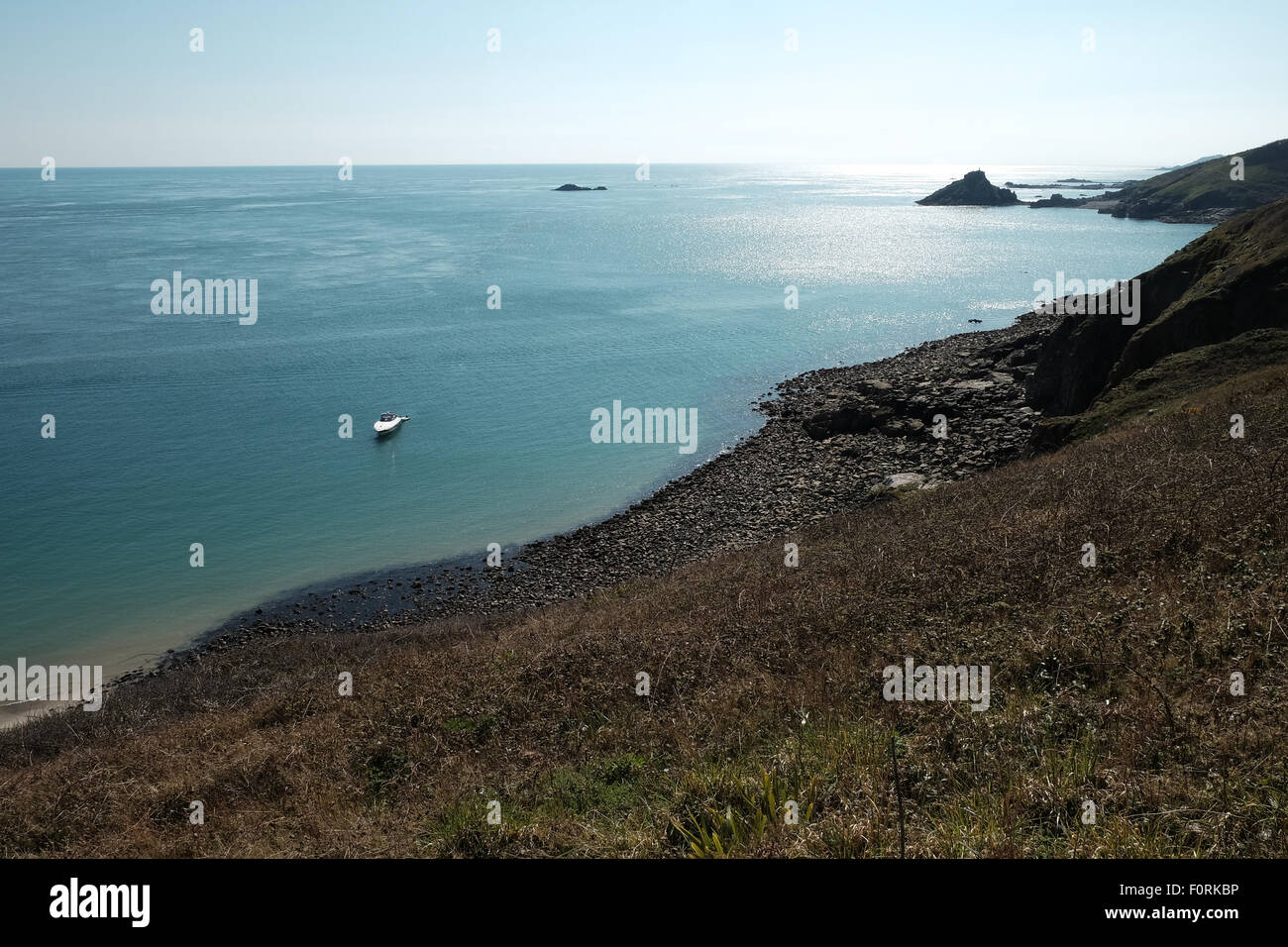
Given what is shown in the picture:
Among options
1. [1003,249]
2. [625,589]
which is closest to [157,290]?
[625,589]

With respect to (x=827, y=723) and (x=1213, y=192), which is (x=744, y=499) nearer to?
(x=827, y=723)

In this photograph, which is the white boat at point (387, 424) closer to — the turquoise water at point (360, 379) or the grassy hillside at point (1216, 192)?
the turquoise water at point (360, 379)

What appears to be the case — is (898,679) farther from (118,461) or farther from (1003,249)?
(1003,249)

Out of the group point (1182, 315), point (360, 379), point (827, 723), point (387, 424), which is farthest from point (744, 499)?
point (360, 379)

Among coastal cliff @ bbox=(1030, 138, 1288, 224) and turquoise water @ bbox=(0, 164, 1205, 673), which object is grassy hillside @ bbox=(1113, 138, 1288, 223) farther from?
turquoise water @ bbox=(0, 164, 1205, 673)

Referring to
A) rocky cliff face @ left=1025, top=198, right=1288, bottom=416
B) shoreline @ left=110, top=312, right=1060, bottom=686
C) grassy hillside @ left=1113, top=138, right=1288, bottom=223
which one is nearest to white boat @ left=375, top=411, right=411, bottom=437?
shoreline @ left=110, top=312, right=1060, bottom=686

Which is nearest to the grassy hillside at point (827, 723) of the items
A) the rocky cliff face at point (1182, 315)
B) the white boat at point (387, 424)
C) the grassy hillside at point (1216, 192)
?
the rocky cliff face at point (1182, 315)
